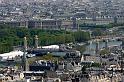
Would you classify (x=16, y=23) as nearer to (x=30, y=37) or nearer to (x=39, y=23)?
(x=39, y=23)

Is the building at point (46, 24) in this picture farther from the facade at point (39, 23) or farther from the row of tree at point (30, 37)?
the row of tree at point (30, 37)

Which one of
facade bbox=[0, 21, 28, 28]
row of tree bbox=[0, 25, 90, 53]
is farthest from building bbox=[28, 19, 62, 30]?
row of tree bbox=[0, 25, 90, 53]

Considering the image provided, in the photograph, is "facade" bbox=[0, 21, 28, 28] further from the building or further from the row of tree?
the row of tree

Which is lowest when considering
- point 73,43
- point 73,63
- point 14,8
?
point 14,8

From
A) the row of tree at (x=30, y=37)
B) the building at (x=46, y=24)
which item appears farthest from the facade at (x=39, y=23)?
the row of tree at (x=30, y=37)

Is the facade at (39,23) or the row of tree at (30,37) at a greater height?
the row of tree at (30,37)

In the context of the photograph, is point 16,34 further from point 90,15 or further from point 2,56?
point 90,15

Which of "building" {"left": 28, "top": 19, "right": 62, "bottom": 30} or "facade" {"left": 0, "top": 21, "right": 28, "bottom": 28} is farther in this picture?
"building" {"left": 28, "top": 19, "right": 62, "bottom": 30}

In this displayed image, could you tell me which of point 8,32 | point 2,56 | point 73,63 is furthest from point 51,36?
point 73,63

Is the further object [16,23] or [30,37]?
[16,23]

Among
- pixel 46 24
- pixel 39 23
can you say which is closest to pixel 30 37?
pixel 39 23

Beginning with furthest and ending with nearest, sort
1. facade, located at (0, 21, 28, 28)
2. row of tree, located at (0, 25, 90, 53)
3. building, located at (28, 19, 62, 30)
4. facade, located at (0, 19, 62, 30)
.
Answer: building, located at (28, 19, 62, 30) → facade, located at (0, 19, 62, 30) → facade, located at (0, 21, 28, 28) → row of tree, located at (0, 25, 90, 53)
